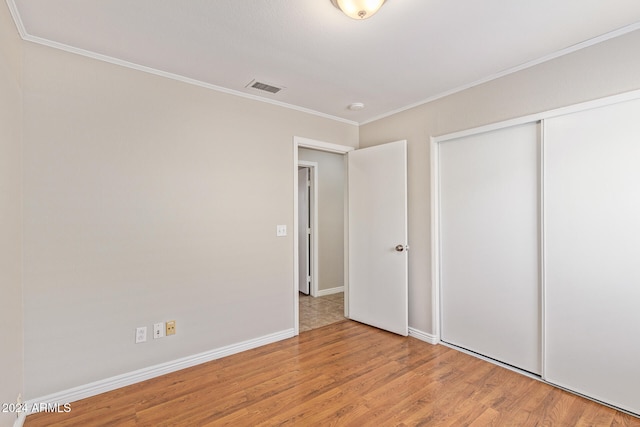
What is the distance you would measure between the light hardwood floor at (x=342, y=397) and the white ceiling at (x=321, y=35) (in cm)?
241

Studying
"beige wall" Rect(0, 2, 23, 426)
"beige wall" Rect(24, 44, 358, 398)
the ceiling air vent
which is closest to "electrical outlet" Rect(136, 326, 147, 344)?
"beige wall" Rect(24, 44, 358, 398)

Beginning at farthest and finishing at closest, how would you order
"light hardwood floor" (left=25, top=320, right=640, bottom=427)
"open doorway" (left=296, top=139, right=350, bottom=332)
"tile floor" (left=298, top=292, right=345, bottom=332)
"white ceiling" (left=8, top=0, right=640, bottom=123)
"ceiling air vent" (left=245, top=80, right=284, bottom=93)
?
"open doorway" (left=296, top=139, right=350, bottom=332) → "tile floor" (left=298, top=292, right=345, bottom=332) → "ceiling air vent" (left=245, top=80, right=284, bottom=93) → "light hardwood floor" (left=25, top=320, right=640, bottom=427) → "white ceiling" (left=8, top=0, right=640, bottom=123)

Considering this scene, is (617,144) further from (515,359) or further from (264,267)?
(264,267)

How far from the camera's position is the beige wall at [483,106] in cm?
196

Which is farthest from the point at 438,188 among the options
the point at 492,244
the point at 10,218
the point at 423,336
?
the point at 10,218

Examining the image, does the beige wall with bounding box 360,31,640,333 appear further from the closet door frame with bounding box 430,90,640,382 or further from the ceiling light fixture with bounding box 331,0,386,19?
the ceiling light fixture with bounding box 331,0,386,19

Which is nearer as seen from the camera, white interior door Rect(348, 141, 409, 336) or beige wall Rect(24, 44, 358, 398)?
beige wall Rect(24, 44, 358, 398)

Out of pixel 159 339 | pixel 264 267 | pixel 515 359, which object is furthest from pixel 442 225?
pixel 159 339

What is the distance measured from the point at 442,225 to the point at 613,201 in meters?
1.25

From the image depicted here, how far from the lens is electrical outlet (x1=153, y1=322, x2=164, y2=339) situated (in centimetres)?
239

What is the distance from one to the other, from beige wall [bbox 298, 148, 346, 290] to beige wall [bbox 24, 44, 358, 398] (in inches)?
67.6

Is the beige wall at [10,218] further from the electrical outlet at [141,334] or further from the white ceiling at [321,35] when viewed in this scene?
the electrical outlet at [141,334]

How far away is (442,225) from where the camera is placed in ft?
9.82

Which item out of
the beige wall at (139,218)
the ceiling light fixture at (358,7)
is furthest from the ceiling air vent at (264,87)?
the ceiling light fixture at (358,7)
